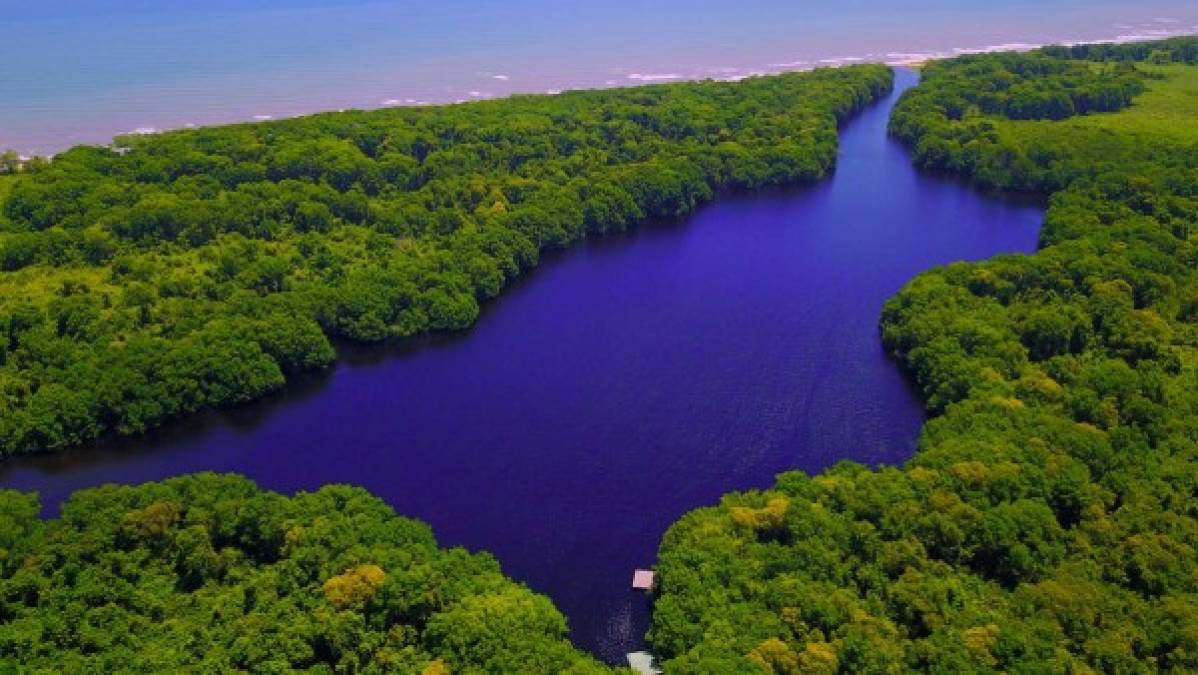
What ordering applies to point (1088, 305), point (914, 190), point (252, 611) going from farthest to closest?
point (914, 190) < point (1088, 305) < point (252, 611)

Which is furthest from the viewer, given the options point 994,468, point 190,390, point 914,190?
point 914,190

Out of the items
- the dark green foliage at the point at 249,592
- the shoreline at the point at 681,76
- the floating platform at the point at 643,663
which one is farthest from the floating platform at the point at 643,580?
the shoreline at the point at 681,76

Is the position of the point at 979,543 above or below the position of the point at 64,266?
below

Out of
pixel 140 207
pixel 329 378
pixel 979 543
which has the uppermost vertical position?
pixel 140 207

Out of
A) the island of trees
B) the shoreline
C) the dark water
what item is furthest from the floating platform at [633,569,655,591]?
the shoreline

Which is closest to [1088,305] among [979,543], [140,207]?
[979,543]

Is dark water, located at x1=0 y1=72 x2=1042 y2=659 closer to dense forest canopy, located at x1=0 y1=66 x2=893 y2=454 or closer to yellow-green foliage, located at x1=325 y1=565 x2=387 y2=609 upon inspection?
dense forest canopy, located at x1=0 y1=66 x2=893 y2=454

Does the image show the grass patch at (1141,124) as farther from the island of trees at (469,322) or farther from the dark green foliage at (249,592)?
the dark green foliage at (249,592)

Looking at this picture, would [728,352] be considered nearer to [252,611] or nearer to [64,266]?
[252,611]

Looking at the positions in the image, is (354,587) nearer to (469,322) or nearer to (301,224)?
(469,322)
